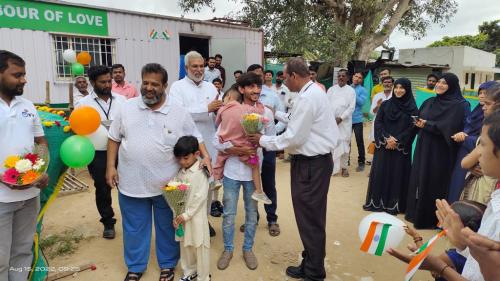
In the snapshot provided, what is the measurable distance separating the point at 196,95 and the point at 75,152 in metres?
1.49

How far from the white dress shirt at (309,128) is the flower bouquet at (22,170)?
5.85ft

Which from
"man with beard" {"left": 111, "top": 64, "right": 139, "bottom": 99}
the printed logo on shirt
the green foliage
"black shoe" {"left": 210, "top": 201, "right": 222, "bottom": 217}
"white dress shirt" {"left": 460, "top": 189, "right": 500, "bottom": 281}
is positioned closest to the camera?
"white dress shirt" {"left": 460, "top": 189, "right": 500, "bottom": 281}

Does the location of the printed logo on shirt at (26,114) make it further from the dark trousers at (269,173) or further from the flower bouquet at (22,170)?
the dark trousers at (269,173)

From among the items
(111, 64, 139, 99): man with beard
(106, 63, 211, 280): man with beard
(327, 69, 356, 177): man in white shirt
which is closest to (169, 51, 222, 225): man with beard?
(106, 63, 211, 280): man with beard

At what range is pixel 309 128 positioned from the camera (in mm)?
2861

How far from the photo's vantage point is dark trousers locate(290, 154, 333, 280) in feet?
9.73

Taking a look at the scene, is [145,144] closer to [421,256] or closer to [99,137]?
[99,137]

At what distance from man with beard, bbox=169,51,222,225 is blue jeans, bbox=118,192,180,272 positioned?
74 cm

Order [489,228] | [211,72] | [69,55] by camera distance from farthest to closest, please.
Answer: [211,72], [69,55], [489,228]

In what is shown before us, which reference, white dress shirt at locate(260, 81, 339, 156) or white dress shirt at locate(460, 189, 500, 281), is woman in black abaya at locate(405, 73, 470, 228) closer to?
white dress shirt at locate(260, 81, 339, 156)

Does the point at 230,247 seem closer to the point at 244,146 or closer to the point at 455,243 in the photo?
the point at 244,146

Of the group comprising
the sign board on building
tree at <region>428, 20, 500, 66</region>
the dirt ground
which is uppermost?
tree at <region>428, 20, 500, 66</region>

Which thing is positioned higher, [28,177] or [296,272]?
[28,177]

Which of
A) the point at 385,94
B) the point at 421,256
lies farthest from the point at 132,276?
the point at 385,94
